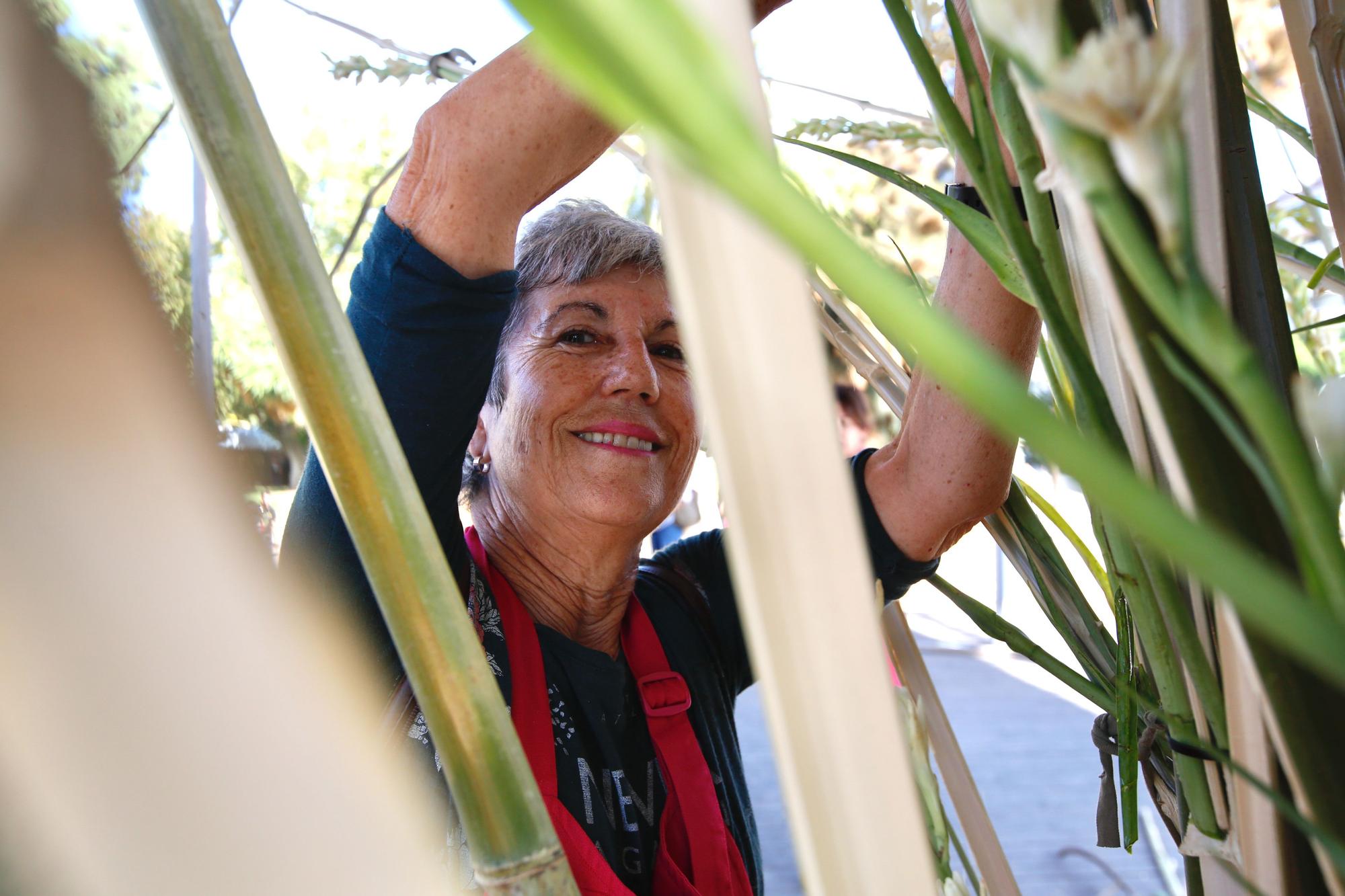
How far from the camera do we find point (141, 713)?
0.16 meters

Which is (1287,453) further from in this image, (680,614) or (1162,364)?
(680,614)

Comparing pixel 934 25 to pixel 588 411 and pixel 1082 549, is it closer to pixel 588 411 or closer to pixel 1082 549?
pixel 1082 549

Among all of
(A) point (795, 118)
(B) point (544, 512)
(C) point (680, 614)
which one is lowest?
(C) point (680, 614)

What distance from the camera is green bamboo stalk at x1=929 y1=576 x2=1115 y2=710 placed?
0.36 metres

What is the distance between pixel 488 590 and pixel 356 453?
63 cm

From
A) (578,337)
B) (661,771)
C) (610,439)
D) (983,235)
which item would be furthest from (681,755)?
(983,235)

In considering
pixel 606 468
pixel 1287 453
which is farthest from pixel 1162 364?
pixel 606 468

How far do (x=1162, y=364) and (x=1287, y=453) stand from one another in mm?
70

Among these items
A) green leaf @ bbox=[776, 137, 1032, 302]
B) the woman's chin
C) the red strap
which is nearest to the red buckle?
the red strap

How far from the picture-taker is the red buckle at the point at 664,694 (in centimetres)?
83

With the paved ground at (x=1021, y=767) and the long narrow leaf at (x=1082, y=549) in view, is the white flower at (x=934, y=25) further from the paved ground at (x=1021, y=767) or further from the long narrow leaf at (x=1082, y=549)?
the paved ground at (x=1021, y=767)

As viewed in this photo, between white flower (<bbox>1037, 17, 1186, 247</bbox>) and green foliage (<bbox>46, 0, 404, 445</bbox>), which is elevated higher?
green foliage (<bbox>46, 0, 404, 445</bbox>)

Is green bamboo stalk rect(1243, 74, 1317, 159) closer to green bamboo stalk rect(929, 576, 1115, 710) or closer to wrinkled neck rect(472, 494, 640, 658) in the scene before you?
green bamboo stalk rect(929, 576, 1115, 710)

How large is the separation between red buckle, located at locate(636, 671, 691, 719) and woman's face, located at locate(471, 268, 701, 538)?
142 mm
